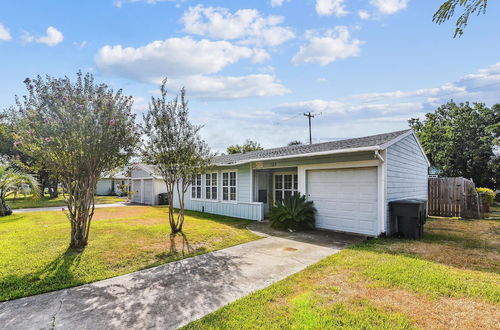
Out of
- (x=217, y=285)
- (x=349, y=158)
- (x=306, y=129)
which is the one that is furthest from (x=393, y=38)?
(x=306, y=129)

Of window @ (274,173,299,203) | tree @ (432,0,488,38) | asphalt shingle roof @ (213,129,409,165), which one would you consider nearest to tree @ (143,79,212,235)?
asphalt shingle roof @ (213,129,409,165)

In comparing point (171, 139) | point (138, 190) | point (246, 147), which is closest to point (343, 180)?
point (171, 139)

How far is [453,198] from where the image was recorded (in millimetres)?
12055

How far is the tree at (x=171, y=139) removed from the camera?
721cm

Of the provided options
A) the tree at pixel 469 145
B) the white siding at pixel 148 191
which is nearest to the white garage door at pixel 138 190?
the white siding at pixel 148 191

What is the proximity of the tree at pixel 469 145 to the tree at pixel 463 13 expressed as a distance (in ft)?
67.2

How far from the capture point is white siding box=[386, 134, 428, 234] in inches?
310

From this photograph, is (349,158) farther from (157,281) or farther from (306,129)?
(306,129)

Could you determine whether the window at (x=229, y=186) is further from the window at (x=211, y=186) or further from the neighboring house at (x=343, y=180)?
the window at (x=211, y=186)

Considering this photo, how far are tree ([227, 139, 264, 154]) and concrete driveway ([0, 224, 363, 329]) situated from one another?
3408 cm

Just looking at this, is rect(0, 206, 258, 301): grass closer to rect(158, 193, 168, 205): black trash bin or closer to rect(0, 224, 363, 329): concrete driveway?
rect(0, 224, 363, 329): concrete driveway

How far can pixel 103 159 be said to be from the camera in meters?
6.22

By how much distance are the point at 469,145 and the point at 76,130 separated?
25186 mm

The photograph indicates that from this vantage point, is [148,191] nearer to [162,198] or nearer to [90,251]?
[162,198]
